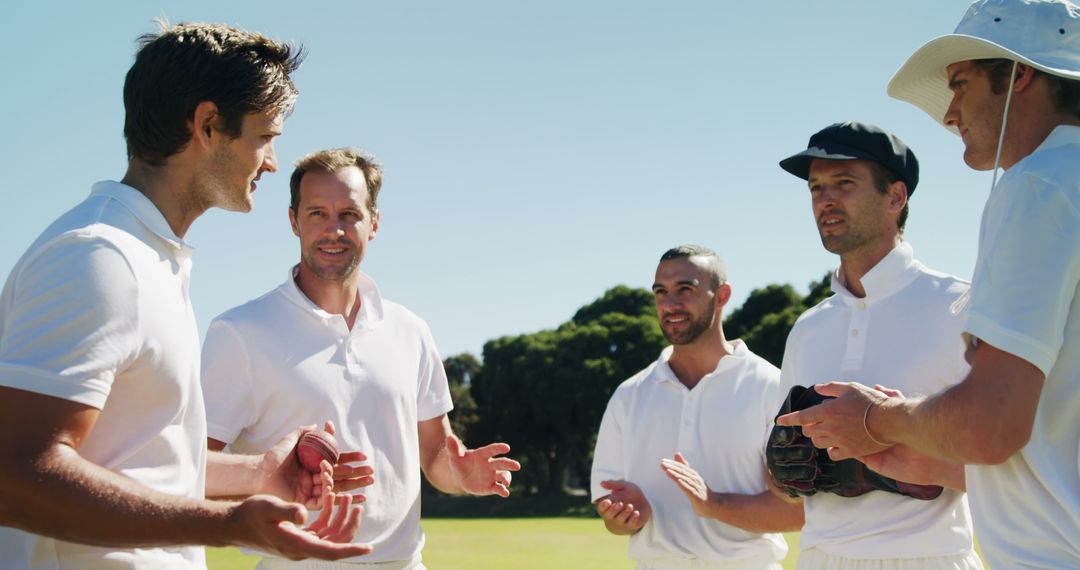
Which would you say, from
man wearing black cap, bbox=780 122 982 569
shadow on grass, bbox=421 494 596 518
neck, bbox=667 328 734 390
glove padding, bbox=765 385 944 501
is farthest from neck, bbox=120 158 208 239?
shadow on grass, bbox=421 494 596 518

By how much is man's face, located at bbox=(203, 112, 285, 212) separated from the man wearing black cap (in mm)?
2937

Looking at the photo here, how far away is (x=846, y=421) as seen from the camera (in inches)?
125

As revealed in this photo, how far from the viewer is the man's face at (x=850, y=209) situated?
5414mm

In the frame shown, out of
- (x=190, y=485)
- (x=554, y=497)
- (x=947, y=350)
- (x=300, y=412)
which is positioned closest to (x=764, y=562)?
(x=947, y=350)

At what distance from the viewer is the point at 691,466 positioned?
6.67 meters

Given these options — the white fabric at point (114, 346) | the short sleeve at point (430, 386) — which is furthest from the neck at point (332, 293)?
the white fabric at point (114, 346)

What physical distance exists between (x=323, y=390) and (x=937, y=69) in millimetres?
3397

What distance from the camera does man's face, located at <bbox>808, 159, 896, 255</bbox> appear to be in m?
5.41

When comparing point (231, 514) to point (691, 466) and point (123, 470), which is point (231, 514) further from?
point (691, 466)

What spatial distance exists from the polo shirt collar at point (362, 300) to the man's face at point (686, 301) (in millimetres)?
2111

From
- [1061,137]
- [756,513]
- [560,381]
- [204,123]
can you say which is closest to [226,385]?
[204,123]

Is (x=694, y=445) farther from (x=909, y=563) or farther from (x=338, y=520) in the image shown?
(x=338, y=520)

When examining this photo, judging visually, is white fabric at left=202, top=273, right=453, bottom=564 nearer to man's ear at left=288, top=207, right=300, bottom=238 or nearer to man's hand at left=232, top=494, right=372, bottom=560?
man's ear at left=288, top=207, right=300, bottom=238

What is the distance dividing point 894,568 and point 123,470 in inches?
138
